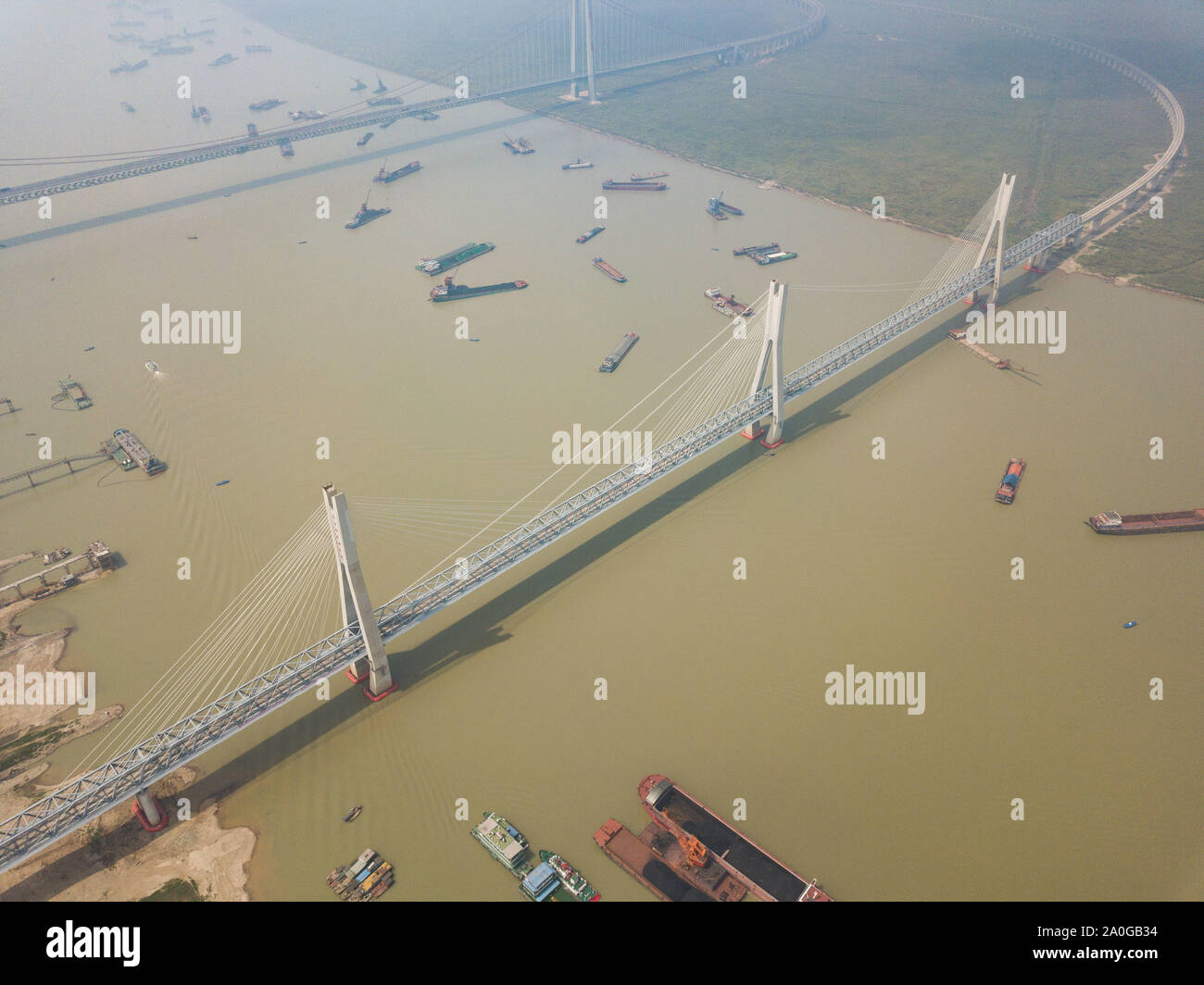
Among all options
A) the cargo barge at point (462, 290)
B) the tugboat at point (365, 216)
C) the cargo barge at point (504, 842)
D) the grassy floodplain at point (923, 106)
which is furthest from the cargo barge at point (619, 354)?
the grassy floodplain at point (923, 106)

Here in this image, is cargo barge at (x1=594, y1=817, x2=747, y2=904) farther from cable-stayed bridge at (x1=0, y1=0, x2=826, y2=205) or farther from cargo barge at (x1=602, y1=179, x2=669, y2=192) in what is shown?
cable-stayed bridge at (x1=0, y1=0, x2=826, y2=205)

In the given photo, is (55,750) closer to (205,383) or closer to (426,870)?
(426,870)

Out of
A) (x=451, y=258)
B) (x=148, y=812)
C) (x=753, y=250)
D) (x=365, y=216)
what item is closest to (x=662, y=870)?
(x=148, y=812)

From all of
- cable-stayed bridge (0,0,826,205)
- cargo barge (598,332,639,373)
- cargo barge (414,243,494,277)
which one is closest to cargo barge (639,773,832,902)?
cargo barge (598,332,639,373)

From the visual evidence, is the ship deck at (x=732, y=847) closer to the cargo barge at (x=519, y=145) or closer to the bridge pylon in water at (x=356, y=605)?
the bridge pylon in water at (x=356, y=605)

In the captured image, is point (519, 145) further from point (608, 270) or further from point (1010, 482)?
point (1010, 482)

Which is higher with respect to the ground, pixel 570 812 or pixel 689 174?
pixel 689 174

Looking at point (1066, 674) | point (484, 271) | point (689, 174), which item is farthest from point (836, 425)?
point (689, 174)
